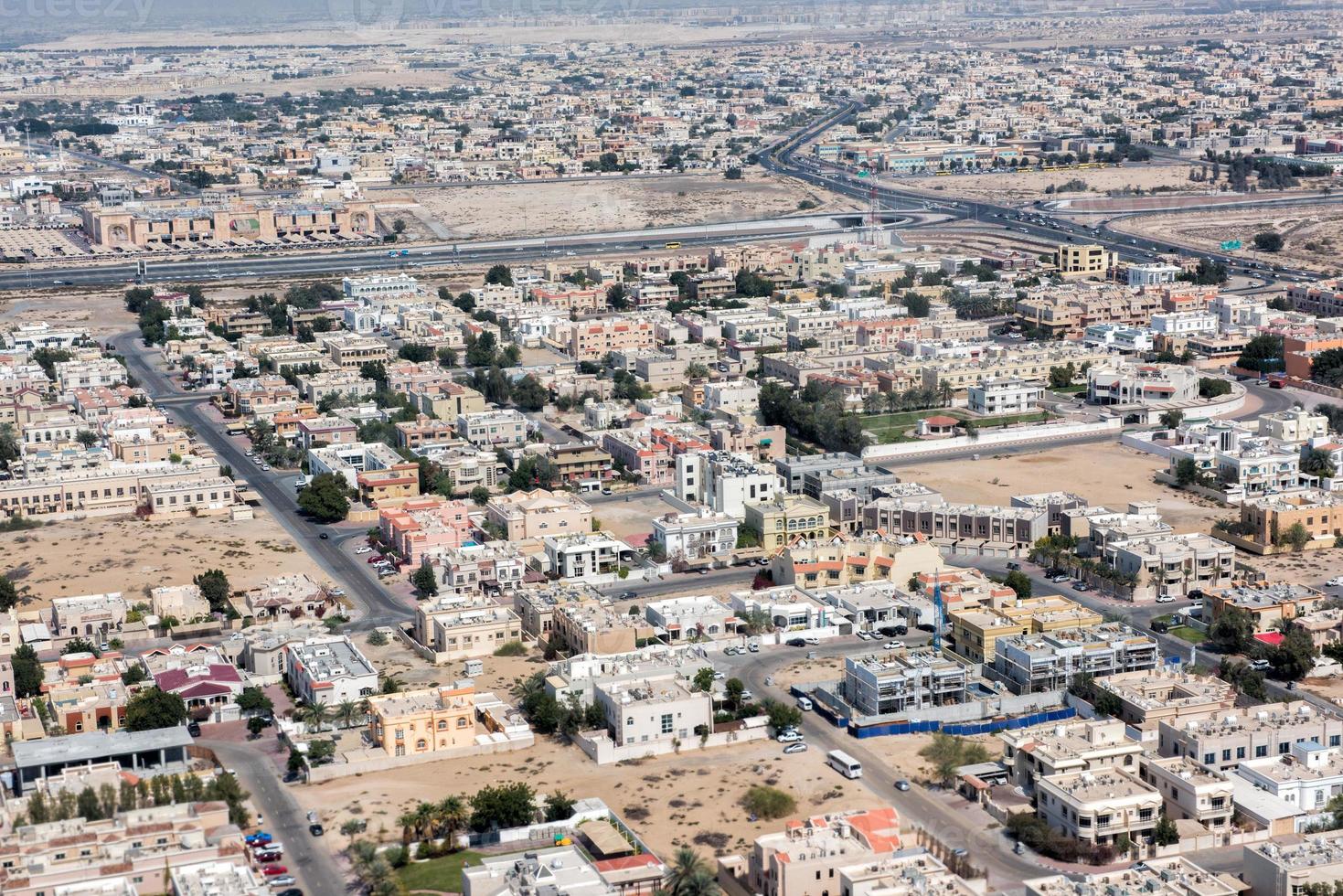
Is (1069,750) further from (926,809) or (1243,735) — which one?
(1243,735)

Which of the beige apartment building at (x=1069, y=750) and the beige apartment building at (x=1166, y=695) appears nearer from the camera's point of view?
the beige apartment building at (x=1069, y=750)

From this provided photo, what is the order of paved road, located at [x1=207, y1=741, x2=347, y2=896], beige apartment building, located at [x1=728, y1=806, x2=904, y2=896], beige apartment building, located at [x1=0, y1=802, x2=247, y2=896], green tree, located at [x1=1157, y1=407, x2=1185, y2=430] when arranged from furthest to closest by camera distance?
1. green tree, located at [x1=1157, y1=407, x2=1185, y2=430]
2. paved road, located at [x1=207, y1=741, x2=347, y2=896]
3. beige apartment building, located at [x1=728, y1=806, x2=904, y2=896]
4. beige apartment building, located at [x1=0, y1=802, x2=247, y2=896]

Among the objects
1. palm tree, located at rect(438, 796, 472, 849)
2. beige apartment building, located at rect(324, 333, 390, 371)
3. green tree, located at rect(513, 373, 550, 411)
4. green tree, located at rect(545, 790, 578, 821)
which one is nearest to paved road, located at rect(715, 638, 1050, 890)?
green tree, located at rect(545, 790, 578, 821)

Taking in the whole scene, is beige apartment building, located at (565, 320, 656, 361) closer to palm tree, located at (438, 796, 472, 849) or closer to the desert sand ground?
the desert sand ground

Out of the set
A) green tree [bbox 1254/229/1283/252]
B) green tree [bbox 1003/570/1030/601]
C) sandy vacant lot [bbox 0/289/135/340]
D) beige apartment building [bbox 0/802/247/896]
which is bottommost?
green tree [bbox 1254/229/1283/252]

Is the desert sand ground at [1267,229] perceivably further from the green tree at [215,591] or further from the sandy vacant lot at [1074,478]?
the green tree at [215,591]

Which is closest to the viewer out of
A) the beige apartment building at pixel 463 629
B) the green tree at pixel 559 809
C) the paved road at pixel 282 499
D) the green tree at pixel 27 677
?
the green tree at pixel 559 809

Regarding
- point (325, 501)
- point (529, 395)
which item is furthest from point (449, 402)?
point (325, 501)

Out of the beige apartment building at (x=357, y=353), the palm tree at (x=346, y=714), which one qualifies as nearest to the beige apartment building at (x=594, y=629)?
the palm tree at (x=346, y=714)
